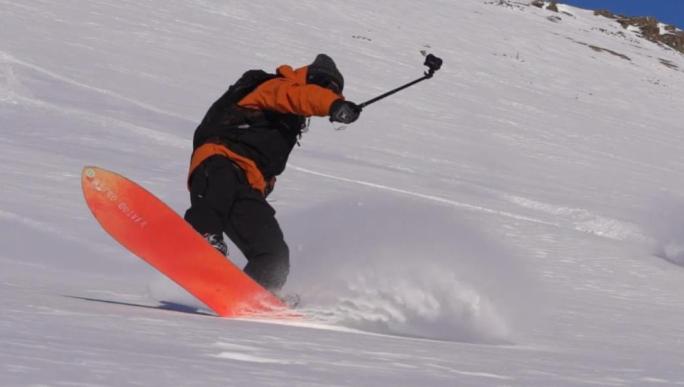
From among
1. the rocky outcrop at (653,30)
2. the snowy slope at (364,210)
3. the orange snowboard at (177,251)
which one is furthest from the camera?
the rocky outcrop at (653,30)

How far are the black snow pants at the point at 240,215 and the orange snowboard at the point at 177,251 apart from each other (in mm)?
141

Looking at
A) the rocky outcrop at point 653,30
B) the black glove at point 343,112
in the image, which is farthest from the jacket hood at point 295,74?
the rocky outcrop at point 653,30

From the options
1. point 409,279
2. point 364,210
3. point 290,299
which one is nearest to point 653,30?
point 364,210

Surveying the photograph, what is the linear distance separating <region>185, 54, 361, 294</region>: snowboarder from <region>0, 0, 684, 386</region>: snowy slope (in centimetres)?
39

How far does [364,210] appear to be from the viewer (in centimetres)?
742

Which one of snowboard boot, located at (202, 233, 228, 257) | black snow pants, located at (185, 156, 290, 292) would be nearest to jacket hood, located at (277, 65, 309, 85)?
black snow pants, located at (185, 156, 290, 292)

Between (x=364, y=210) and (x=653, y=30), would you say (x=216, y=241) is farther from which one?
(x=653, y=30)

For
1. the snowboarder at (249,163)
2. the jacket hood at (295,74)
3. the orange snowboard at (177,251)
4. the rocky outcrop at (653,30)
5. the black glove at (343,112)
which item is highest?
the jacket hood at (295,74)

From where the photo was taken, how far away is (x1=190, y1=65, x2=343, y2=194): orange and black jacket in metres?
4.94

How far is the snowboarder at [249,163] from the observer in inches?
194

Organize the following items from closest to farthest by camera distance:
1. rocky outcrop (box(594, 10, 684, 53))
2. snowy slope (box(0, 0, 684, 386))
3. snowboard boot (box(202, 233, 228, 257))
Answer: snowy slope (box(0, 0, 684, 386)) < snowboard boot (box(202, 233, 228, 257)) < rocky outcrop (box(594, 10, 684, 53))

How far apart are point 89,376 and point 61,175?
6.46 meters

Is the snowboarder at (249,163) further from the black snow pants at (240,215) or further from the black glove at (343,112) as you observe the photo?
the black glove at (343,112)

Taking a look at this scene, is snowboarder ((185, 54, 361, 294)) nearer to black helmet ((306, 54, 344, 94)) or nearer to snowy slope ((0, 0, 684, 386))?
black helmet ((306, 54, 344, 94))
